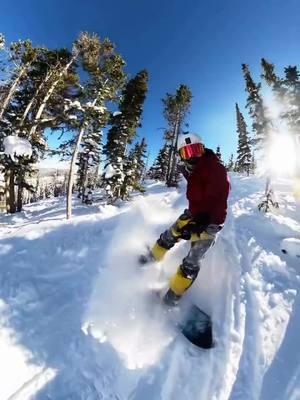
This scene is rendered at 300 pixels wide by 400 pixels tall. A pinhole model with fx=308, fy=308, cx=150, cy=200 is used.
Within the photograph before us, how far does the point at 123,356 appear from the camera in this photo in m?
4.17

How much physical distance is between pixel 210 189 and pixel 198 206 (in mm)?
392

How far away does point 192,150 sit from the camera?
583 centimetres

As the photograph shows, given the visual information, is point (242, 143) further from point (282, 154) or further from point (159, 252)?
point (159, 252)

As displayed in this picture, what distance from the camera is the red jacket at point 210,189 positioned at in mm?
5473

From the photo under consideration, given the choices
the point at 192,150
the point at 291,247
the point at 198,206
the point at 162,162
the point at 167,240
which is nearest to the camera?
the point at 198,206

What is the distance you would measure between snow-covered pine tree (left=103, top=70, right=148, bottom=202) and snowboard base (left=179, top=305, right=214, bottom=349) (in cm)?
2081

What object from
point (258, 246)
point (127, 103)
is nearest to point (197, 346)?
point (258, 246)

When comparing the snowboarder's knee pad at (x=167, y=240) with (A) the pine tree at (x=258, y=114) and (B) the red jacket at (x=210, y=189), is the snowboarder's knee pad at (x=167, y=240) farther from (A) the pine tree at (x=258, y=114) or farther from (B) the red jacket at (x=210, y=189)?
(A) the pine tree at (x=258, y=114)

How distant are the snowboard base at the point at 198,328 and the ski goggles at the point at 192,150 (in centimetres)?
278

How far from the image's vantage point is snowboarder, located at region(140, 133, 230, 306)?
533cm

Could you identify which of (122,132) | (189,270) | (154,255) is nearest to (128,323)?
(189,270)

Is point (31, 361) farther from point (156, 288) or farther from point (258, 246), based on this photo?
point (258, 246)

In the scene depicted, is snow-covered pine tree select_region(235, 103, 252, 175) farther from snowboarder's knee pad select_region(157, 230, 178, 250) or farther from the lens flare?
snowboarder's knee pad select_region(157, 230, 178, 250)

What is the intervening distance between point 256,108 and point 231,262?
29.0 metres
